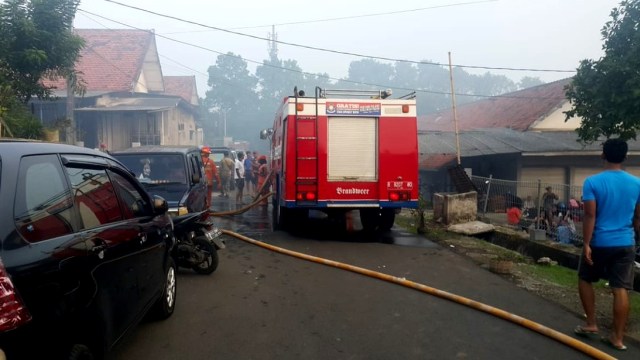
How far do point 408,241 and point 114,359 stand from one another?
6.93 metres

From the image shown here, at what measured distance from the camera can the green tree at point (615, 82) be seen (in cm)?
997

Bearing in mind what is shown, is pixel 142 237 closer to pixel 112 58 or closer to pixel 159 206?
pixel 159 206

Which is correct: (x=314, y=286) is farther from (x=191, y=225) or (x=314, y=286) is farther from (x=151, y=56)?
(x=151, y=56)

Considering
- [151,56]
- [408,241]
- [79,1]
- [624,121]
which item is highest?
[151,56]

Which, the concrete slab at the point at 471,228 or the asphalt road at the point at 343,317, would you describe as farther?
the concrete slab at the point at 471,228

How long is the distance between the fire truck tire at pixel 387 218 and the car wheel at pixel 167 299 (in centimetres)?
607

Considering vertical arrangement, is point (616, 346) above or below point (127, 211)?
below

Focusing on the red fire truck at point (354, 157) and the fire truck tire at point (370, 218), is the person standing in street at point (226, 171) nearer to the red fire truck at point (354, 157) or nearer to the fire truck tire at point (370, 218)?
the fire truck tire at point (370, 218)

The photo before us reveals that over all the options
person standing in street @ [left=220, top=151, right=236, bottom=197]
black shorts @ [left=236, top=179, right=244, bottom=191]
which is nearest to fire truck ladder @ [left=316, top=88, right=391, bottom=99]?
black shorts @ [left=236, top=179, right=244, bottom=191]

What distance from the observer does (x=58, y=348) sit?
8.57 ft

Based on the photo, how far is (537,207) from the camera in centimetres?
1175

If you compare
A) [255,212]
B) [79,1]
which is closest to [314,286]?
[255,212]

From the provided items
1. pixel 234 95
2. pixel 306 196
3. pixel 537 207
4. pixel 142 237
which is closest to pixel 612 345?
pixel 142 237

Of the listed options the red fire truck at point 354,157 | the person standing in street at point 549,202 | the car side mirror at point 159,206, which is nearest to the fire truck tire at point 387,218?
the red fire truck at point 354,157
